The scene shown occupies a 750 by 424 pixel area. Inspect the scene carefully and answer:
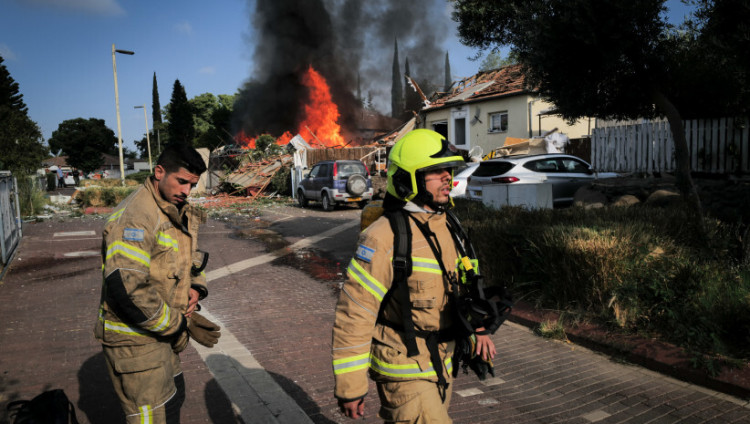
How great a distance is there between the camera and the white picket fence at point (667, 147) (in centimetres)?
1022

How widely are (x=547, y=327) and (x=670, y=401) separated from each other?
157cm

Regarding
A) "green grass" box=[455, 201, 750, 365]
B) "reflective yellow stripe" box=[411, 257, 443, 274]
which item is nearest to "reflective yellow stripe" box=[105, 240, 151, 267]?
"reflective yellow stripe" box=[411, 257, 443, 274]

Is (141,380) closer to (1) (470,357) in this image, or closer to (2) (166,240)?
(2) (166,240)

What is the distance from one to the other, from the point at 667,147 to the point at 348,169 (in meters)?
10.5

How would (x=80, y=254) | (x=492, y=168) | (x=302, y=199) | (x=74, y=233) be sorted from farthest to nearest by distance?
(x=302, y=199) < (x=74, y=233) < (x=492, y=168) < (x=80, y=254)

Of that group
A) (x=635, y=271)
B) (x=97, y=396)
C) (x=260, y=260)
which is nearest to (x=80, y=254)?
(x=260, y=260)

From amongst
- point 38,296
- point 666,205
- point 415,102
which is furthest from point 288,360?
point 415,102

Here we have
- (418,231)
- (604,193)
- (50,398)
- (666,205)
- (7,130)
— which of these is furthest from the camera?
(7,130)

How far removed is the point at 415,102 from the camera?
38656 mm

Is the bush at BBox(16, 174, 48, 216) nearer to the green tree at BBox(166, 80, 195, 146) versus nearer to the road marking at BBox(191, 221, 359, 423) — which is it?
the road marking at BBox(191, 221, 359, 423)

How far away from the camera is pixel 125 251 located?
241 cm

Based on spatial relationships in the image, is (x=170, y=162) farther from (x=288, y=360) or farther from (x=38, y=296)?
(x=38, y=296)

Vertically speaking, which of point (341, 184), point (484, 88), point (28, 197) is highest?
point (484, 88)

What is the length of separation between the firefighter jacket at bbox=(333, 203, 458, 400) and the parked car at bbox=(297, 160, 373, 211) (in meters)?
16.2
